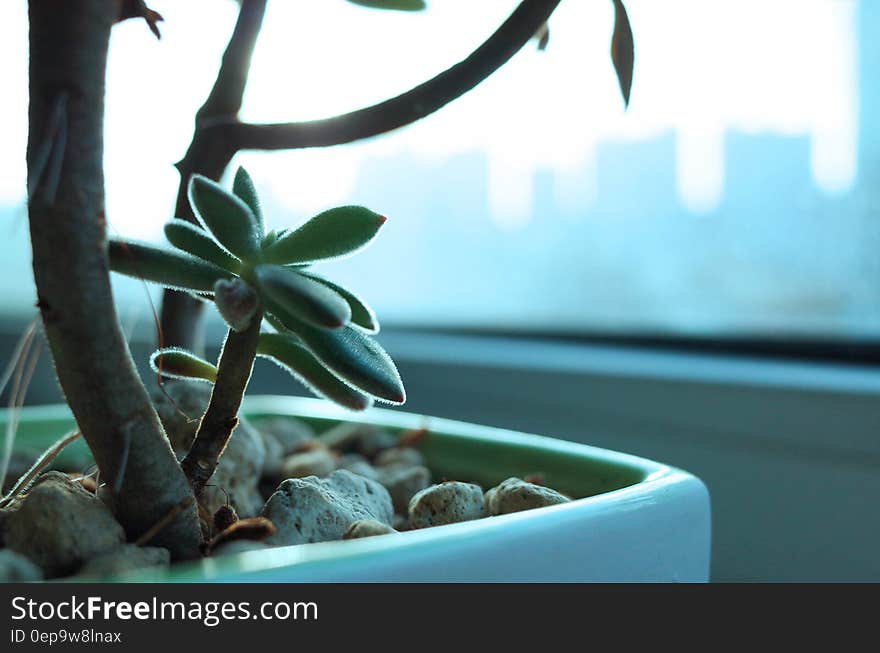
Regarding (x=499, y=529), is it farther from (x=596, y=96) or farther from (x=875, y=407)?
(x=596, y=96)

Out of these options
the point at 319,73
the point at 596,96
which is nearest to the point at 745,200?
the point at 596,96

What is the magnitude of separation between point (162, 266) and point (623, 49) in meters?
0.25

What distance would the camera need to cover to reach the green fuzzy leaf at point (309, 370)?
0.37 metres

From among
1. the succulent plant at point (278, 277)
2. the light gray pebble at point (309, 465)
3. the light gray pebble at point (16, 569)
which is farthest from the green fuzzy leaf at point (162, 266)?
the light gray pebble at point (309, 465)

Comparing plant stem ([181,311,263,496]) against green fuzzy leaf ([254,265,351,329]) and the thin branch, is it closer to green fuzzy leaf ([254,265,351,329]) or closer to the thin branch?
green fuzzy leaf ([254,265,351,329])

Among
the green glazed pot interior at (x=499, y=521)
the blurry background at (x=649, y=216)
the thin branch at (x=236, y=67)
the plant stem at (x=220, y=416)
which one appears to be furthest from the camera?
the blurry background at (x=649, y=216)

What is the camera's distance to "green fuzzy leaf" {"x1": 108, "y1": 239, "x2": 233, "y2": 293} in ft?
1.14

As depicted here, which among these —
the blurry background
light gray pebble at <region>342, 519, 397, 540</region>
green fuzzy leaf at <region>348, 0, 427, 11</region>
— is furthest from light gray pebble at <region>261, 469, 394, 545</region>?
the blurry background

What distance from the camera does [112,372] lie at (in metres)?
0.33

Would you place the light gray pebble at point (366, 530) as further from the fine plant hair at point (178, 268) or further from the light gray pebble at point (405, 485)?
the light gray pebble at point (405, 485)

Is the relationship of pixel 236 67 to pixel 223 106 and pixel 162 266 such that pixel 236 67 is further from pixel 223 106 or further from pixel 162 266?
pixel 162 266

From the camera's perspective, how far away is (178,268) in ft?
1.18

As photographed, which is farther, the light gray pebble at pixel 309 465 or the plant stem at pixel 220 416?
the light gray pebble at pixel 309 465

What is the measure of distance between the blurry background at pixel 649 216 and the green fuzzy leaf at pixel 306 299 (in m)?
0.35
